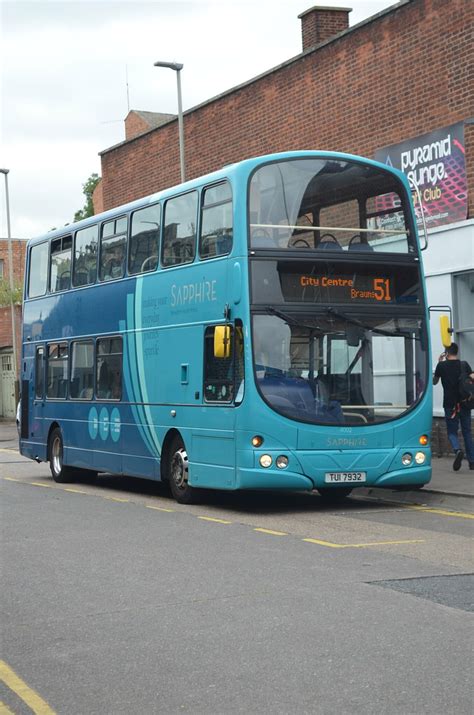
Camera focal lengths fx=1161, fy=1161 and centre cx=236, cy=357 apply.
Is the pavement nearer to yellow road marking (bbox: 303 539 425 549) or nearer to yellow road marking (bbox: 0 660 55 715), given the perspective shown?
yellow road marking (bbox: 303 539 425 549)

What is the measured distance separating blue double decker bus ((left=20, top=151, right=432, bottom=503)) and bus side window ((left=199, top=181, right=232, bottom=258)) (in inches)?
1.0

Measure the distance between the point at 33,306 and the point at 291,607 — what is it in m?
14.1

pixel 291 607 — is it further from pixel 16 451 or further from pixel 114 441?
pixel 16 451

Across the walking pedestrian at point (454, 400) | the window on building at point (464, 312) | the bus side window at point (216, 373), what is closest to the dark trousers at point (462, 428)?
the walking pedestrian at point (454, 400)

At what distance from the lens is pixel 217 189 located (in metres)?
14.2

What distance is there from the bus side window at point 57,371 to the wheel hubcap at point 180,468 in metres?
4.74

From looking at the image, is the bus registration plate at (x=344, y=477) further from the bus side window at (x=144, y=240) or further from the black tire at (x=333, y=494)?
the bus side window at (x=144, y=240)

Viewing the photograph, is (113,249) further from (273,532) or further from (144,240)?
(273,532)

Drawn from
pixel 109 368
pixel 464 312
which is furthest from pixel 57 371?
pixel 464 312

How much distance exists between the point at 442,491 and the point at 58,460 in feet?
25.0

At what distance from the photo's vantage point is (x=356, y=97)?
22.8m

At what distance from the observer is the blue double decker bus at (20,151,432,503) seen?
13375 mm

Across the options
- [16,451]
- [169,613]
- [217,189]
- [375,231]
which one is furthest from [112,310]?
[16,451]

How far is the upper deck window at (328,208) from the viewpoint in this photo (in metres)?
13.6
